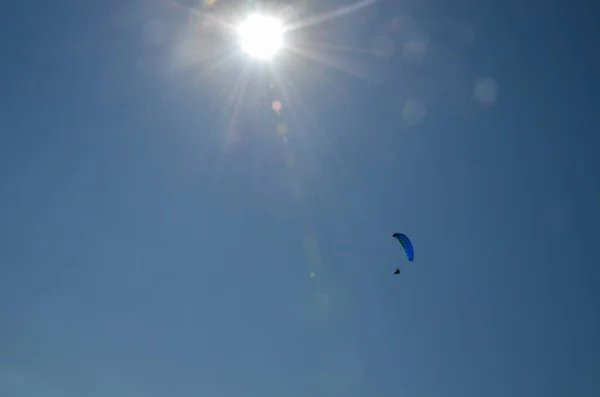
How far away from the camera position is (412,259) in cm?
5531
